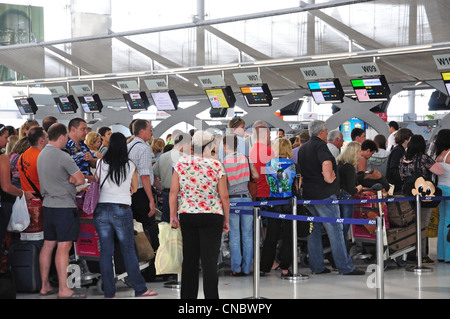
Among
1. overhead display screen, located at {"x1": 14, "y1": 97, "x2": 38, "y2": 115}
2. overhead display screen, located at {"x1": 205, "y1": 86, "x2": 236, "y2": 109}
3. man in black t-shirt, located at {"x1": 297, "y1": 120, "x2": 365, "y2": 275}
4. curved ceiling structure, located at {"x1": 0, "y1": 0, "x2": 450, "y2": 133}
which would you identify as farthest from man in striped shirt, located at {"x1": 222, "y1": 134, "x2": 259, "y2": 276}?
overhead display screen, located at {"x1": 14, "y1": 97, "x2": 38, "y2": 115}

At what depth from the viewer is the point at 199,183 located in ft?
19.6

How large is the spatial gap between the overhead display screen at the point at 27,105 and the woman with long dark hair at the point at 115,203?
54.5ft

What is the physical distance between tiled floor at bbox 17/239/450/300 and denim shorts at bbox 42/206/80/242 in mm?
668

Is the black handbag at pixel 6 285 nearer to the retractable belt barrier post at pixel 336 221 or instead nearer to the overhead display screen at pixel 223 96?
the retractable belt barrier post at pixel 336 221

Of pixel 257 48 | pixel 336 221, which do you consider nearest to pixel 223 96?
pixel 257 48

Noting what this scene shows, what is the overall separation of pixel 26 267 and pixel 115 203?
1334 mm

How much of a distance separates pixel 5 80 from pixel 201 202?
1650 cm

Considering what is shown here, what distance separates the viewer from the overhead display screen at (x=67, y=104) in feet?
67.9

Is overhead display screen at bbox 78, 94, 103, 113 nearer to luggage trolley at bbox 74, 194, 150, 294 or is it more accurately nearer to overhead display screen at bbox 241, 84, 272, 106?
overhead display screen at bbox 241, 84, 272, 106

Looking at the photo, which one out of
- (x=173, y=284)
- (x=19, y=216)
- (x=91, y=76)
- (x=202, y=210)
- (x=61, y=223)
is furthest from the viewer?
(x=91, y=76)

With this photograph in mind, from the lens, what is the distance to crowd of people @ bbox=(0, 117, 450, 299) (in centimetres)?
603

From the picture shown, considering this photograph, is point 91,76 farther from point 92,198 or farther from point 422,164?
point 92,198

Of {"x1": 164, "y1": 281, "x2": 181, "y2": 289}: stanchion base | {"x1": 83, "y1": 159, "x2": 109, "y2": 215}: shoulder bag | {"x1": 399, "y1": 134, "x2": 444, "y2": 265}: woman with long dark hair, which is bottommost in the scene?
{"x1": 164, "y1": 281, "x2": 181, "y2": 289}: stanchion base
